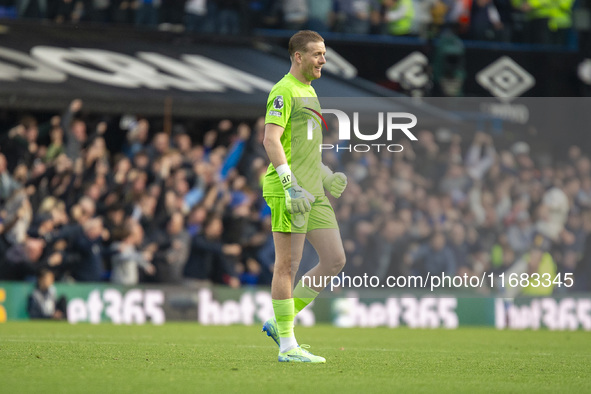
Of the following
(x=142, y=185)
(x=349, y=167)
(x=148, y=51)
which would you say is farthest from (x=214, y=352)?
Result: (x=148, y=51)

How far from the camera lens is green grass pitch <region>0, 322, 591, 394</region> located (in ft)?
19.3

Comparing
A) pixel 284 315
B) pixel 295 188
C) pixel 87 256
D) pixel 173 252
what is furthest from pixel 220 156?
pixel 295 188

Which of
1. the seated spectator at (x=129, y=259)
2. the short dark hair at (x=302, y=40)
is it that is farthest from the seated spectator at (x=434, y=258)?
the short dark hair at (x=302, y=40)

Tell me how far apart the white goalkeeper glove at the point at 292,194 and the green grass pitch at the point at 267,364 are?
1.04 metres

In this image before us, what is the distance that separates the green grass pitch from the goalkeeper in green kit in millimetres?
479

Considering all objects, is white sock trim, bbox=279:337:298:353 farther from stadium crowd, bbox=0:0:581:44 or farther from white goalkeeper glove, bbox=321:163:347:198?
stadium crowd, bbox=0:0:581:44

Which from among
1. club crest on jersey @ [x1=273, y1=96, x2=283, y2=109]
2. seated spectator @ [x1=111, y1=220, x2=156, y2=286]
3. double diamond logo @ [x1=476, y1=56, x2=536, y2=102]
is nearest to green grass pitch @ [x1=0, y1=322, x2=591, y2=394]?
club crest on jersey @ [x1=273, y1=96, x2=283, y2=109]

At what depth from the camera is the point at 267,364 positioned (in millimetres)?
7270

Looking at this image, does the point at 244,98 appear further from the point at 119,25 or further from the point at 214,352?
the point at 214,352

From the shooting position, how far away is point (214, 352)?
844cm

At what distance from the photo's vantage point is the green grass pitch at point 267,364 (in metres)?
5.88

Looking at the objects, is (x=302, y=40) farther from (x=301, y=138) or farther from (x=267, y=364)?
(x=267, y=364)

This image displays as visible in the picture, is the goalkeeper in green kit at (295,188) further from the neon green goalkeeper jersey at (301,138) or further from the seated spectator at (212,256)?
the seated spectator at (212,256)

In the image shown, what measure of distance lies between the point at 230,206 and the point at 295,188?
342 inches
